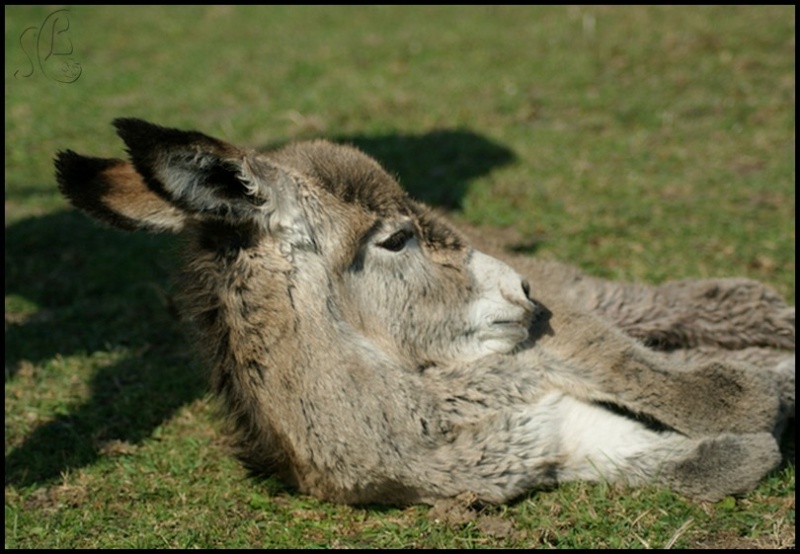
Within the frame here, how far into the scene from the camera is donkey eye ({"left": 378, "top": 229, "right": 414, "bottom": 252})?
14.2ft

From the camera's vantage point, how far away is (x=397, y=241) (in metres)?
4.37

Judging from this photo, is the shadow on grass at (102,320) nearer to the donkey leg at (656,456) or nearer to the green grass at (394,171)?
the green grass at (394,171)

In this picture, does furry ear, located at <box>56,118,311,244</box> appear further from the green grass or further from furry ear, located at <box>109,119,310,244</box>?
the green grass

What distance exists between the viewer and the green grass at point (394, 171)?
167 inches

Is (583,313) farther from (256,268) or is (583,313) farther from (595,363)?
(256,268)

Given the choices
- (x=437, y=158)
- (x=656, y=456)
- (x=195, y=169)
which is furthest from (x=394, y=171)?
(x=195, y=169)

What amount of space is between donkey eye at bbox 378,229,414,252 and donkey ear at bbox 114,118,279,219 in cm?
62

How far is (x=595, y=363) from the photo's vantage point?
4.43m

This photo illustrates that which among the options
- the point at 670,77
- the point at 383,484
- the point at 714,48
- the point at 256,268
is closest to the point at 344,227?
the point at 256,268

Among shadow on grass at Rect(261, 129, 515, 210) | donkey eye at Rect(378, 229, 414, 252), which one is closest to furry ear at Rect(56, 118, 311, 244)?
donkey eye at Rect(378, 229, 414, 252)

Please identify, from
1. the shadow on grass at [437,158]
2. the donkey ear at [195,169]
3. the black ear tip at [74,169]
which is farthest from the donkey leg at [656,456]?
the shadow on grass at [437,158]

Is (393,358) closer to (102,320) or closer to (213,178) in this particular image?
(213,178)

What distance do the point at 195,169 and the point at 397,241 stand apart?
107 centimetres

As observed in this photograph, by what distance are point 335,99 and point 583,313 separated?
21.5 feet
